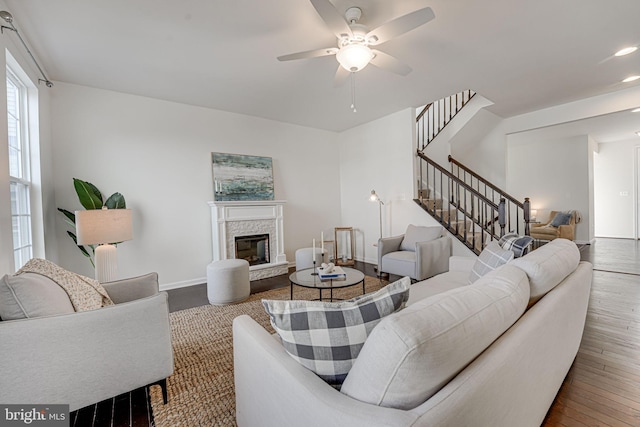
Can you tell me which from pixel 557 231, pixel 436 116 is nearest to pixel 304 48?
pixel 436 116

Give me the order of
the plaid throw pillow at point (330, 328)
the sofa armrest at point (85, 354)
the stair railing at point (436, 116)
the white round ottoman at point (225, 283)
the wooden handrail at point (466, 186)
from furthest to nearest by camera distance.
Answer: the stair railing at point (436, 116) → the wooden handrail at point (466, 186) → the white round ottoman at point (225, 283) → the sofa armrest at point (85, 354) → the plaid throw pillow at point (330, 328)

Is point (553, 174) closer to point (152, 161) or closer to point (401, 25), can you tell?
point (401, 25)

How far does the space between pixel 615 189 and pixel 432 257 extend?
25.1ft

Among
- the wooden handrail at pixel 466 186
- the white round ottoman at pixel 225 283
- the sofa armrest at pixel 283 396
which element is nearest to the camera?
the sofa armrest at pixel 283 396

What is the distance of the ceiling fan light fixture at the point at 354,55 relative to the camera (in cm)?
221

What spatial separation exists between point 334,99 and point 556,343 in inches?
145

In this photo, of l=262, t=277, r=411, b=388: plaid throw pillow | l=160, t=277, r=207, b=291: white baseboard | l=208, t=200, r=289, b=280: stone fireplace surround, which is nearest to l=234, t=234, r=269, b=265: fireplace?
l=208, t=200, r=289, b=280: stone fireplace surround

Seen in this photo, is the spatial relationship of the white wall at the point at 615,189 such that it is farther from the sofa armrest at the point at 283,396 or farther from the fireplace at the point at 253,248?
the sofa armrest at the point at 283,396

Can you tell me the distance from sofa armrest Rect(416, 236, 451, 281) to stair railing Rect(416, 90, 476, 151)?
2.50m

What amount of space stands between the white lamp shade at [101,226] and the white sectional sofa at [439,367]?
1783 mm

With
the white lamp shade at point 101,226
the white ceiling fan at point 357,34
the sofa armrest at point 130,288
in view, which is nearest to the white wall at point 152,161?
the white lamp shade at point 101,226

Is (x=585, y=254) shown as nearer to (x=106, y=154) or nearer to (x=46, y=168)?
(x=106, y=154)

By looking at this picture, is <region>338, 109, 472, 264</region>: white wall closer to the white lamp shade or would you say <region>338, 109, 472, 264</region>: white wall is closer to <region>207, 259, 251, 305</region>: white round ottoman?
<region>207, 259, 251, 305</region>: white round ottoman

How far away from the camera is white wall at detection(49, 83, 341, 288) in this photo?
131 inches
